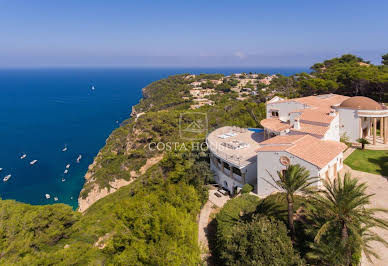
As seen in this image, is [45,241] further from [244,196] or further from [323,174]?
[323,174]

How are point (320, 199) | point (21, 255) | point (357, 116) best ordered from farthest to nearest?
point (357, 116), point (21, 255), point (320, 199)

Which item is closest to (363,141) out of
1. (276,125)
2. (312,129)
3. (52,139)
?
(312,129)

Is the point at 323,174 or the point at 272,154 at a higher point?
the point at 272,154

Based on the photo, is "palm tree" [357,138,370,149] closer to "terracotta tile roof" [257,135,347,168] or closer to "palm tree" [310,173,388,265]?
"terracotta tile roof" [257,135,347,168]

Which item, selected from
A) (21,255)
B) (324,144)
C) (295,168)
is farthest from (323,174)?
(21,255)

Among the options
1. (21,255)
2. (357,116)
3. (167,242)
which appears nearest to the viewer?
(167,242)

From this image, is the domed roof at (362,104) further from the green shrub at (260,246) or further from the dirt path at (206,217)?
the green shrub at (260,246)
